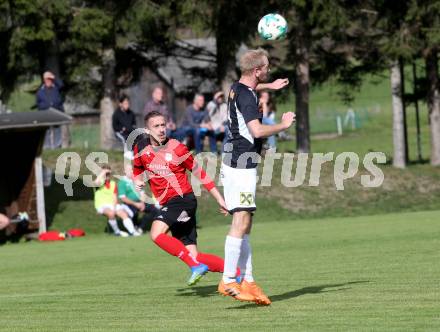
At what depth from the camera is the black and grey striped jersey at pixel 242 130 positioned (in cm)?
1023

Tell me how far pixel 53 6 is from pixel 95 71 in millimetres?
7536

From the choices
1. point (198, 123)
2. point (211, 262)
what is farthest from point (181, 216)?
point (198, 123)

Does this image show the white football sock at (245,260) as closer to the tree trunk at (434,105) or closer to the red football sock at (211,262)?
the red football sock at (211,262)

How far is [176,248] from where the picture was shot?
38.5 feet

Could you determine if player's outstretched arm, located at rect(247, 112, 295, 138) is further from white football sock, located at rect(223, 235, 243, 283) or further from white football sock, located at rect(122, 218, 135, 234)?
white football sock, located at rect(122, 218, 135, 234)

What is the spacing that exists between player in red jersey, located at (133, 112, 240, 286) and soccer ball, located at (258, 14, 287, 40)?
1463 millimetres

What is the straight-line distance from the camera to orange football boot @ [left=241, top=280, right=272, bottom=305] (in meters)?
10.2

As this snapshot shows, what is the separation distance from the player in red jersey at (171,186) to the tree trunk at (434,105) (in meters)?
22.9

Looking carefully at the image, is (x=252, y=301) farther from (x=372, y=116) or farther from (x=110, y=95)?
(x=372, y=116)

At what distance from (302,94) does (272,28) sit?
73.2 ft

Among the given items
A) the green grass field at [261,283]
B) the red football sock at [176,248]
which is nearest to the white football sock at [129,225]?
the green grass field at [261,283]

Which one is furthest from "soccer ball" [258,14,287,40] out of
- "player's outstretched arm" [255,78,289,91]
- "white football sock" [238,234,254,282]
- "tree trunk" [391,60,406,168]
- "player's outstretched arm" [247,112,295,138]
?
"tree trunk" [391,60,406,168]

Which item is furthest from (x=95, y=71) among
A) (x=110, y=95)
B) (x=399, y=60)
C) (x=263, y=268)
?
(x=263, y=268)

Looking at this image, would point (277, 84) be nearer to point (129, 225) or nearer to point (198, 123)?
point (129, 225)
